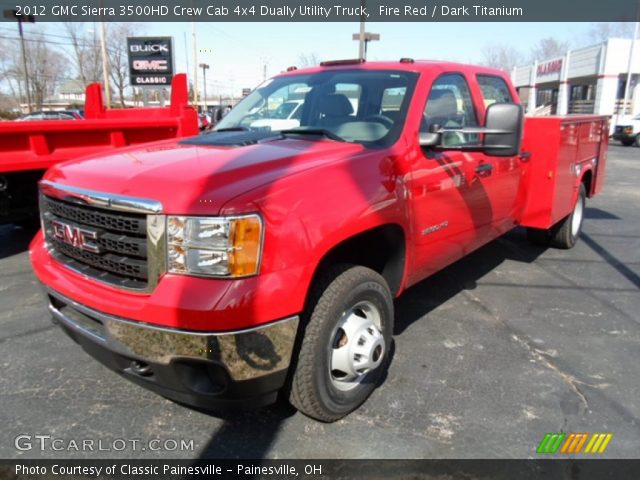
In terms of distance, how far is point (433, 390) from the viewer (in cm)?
319

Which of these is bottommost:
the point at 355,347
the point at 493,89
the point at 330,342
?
the point at 355,347

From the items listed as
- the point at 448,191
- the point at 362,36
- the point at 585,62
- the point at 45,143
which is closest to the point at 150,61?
the point at 362,36

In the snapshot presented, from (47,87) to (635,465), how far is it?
269 feet

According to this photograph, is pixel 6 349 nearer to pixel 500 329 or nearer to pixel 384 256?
pixel 384 256

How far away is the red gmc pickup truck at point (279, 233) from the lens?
2.18 metres

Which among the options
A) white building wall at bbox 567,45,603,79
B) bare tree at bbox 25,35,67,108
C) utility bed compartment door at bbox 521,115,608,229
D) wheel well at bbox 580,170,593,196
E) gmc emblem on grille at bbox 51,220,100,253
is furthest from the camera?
bare tree at bbox 25,35,67,108

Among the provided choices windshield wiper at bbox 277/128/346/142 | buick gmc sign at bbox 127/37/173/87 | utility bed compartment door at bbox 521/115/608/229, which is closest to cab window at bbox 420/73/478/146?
windshield wiper at bbox 277/128/346/142

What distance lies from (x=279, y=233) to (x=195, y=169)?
0.54 metres

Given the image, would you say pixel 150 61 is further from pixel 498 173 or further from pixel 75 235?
pixel 75 235

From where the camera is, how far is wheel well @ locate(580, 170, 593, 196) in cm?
640

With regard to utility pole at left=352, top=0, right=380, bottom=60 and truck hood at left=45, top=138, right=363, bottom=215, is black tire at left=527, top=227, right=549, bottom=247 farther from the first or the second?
utility pole at left=352, top=0, right=380, bottom=60

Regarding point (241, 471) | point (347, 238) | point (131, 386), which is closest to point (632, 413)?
point (347, 238)

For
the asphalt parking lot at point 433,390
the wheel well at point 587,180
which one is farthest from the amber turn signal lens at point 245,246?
the wheel well at point 587,180

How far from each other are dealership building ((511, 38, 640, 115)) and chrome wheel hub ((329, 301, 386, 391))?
25.3 metres
